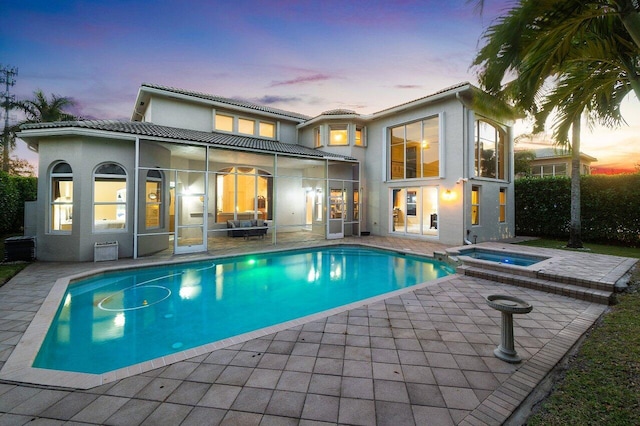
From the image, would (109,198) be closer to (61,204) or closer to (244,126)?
(61,204)

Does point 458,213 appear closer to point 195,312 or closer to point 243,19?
point 195,312

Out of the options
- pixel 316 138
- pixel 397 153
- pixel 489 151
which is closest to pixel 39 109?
pixel 316 138

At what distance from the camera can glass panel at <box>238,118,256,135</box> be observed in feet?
49.8

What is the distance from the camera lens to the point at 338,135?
15391 millimetres

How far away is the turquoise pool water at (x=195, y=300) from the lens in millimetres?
4109

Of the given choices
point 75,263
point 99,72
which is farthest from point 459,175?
point 99,72

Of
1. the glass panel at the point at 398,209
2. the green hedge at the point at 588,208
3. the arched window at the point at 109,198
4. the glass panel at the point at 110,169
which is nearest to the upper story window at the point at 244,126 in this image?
the glass panel at the point at 110,169

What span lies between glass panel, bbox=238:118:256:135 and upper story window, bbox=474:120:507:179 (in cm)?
1133

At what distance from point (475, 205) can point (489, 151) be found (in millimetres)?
2738

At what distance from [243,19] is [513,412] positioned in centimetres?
1522

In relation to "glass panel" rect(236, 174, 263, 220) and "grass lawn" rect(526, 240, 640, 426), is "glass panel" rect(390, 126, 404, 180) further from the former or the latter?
"grass lawn" rect(526, 240, 640, 426)

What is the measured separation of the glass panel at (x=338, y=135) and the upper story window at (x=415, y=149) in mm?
2456

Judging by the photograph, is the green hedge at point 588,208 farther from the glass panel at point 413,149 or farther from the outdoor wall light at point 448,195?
the glass panel at point 413,149

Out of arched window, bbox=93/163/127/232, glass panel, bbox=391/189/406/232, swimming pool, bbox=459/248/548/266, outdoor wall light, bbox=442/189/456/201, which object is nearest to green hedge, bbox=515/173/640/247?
outdoor wall light, bbox=442/189/456/201
